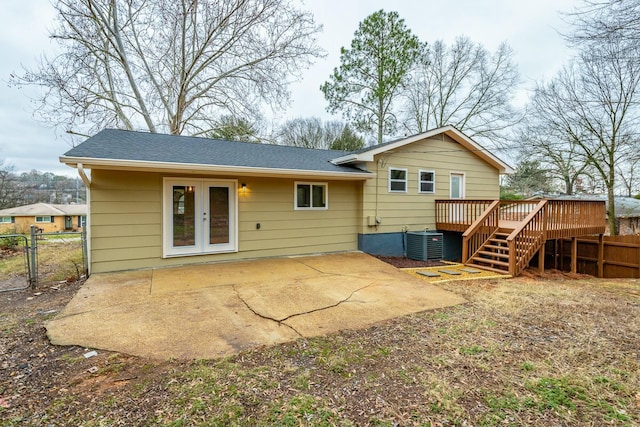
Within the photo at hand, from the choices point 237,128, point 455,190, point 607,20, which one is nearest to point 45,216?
point 237,128

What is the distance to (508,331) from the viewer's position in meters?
3.63

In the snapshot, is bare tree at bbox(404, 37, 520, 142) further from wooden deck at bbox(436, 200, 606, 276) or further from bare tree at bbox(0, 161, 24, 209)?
bare tree at bbox(0, 161, 24, 209)

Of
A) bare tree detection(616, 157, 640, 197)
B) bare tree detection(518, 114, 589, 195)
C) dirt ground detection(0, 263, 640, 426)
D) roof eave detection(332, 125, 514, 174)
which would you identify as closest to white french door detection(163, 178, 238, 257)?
dirt ground detection(0, 263, 640, 426)

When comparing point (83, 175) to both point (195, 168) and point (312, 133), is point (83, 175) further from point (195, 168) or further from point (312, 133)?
point (312, 133)

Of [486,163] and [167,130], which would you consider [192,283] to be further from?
[167,130]

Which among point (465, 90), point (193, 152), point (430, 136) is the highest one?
point (465, 90)

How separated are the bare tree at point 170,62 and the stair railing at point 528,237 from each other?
10650 mm

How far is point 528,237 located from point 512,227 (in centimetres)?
82

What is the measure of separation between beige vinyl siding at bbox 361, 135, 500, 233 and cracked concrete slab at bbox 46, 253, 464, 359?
256cm

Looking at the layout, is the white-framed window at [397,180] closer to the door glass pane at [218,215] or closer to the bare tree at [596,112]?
the door glass pane at [218,215]

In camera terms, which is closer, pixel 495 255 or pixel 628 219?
pixel 495 255

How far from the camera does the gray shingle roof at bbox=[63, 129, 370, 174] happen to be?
5914 millimetres

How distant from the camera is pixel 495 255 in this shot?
7.23m

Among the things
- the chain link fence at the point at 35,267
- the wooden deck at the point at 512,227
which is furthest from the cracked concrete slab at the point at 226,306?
the wooden deck at the point at 512,227
